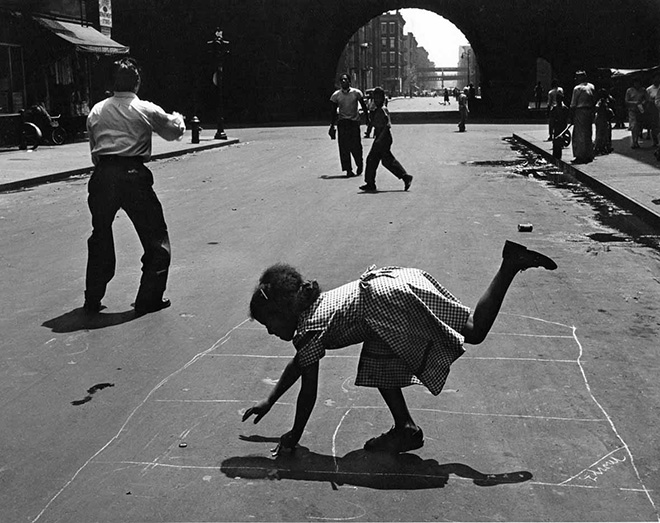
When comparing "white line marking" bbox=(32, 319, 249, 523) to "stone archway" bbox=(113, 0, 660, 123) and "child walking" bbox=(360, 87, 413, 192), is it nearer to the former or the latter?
"child walking" bbox=(360, 87, 413, 192)

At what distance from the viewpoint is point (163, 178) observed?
67.4 ft

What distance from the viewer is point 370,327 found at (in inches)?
172

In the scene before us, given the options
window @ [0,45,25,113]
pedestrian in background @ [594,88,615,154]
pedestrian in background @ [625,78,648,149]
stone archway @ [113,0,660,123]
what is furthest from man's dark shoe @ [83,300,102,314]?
stone archway @ [113,0,660,123]

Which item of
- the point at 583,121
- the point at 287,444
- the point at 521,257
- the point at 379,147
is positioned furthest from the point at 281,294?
the point at 583,121

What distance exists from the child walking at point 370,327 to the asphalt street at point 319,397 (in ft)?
1.13

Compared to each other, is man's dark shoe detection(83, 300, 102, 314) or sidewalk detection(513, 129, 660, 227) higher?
man's dark shoe detection(83, 300, 102, 314)

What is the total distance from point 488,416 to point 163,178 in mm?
16201

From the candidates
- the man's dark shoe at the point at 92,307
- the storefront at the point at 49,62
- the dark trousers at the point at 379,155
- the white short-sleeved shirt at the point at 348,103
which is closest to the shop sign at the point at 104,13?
the storefront at the point at 49,62

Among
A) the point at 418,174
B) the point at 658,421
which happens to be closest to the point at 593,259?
the point at 658,421

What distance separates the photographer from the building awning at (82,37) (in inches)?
1288

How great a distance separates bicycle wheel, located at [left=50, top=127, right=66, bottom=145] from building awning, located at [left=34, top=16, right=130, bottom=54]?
111 inches

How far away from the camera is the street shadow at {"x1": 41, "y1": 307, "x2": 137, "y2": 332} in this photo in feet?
23.8

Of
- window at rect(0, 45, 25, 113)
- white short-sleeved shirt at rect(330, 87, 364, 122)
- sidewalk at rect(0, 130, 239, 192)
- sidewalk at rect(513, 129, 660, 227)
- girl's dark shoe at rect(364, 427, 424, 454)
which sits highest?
window at rect(0, 45, 25, 113)

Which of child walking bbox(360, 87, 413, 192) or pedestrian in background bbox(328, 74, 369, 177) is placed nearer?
child walking bbox(360, 87, 413, 192)
